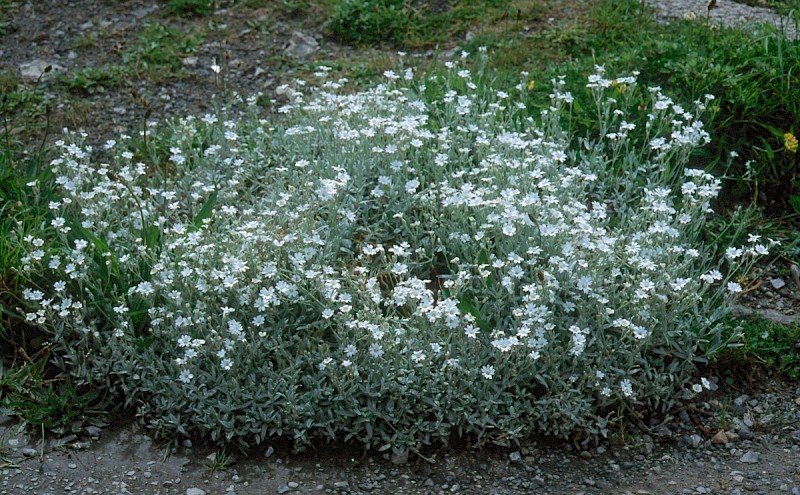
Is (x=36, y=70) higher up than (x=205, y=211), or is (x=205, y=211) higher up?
(x=36, y=70)

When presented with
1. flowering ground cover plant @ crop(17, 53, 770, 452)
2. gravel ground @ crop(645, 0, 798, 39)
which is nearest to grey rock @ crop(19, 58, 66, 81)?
flowering ground cover plant @ crop(17, 53, 770, 452)

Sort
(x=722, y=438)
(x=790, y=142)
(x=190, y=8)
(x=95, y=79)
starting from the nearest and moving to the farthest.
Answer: (x=722, y=438) < (x=790, y=142) < (x=95, y=79) < (x=190, y=8)

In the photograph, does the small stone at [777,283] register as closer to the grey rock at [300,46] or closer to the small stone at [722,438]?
the small stone at [722,438]

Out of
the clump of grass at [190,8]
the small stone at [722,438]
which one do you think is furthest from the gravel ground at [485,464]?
the clump of grass at [190,8]

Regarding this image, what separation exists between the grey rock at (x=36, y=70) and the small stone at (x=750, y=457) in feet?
17.9

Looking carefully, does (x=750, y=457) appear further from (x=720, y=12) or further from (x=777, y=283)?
(x=720, y=12)

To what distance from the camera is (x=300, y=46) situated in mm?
7168

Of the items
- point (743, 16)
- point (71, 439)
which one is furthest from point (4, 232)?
point (743, 16)

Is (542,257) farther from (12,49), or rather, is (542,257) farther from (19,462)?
(12,49)

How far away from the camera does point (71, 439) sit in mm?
4000

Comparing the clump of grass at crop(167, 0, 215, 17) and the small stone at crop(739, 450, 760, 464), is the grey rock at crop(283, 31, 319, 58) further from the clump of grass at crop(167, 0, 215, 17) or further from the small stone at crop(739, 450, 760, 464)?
the small stone at crop(739, 450, 760, 464)

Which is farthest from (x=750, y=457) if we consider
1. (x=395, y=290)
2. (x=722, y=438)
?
(x=395, y=290)

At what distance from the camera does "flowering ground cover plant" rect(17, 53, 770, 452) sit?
394 centimetres

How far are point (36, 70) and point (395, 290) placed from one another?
429 cm
